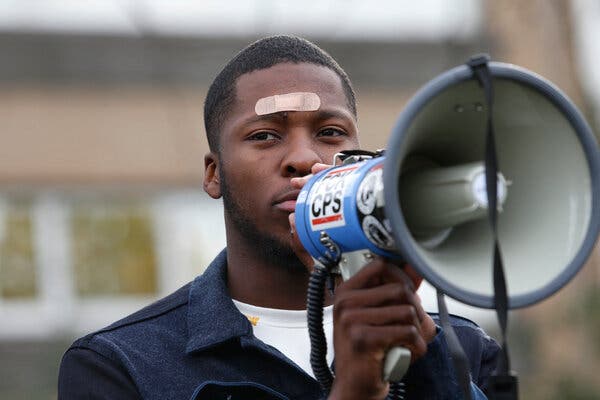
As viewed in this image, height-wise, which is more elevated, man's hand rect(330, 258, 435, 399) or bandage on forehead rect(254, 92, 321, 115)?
bandage on forehead rect(254, 92, 321, 115)

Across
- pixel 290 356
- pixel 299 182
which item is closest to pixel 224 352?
pixel 290 356

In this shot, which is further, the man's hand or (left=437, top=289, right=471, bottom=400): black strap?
(left=437, top=289, right=471, bottom=400): black strap

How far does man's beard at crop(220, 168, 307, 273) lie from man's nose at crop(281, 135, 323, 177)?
169mm

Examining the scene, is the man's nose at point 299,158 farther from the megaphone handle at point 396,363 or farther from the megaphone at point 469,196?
the megaphone handle at point 396,363

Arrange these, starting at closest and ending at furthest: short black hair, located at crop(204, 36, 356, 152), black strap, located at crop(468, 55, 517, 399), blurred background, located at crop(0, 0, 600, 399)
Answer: black strap, located at crop(468, 55, 517, 399) → short black hair, located at crop(204, 36, 356, 152) → blurred background, located at crop(0, 0, 600, 399)

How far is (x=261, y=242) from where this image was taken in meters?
3.53

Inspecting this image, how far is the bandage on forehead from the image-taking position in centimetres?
349

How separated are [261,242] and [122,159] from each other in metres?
7.41

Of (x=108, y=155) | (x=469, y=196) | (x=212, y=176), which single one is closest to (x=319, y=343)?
(x=469, y=196)

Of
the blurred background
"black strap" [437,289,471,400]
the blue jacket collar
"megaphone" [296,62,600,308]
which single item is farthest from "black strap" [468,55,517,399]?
the blurred background

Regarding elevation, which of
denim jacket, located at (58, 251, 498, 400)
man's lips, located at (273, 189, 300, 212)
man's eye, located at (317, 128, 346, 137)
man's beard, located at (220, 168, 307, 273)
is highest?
man's eye, located at (317, 128, 346, 137)

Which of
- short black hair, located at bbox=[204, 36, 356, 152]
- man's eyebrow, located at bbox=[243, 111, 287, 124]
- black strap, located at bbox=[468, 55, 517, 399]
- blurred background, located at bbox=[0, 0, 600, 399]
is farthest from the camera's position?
blurred background, located at bbox=[0, 0, 600, 399]

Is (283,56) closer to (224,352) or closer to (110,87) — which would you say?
(224,352)

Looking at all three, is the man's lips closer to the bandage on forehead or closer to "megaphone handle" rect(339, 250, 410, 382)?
the bandage on forehead
